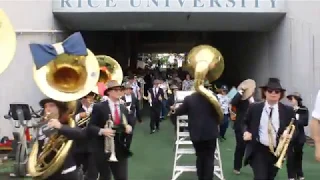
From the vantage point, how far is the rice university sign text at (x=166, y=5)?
13.9 meters

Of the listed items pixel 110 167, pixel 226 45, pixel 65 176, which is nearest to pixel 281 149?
Answer: pixel 110 167

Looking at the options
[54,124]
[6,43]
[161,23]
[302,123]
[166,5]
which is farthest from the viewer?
[161,23]

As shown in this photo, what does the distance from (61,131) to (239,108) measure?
198 inches

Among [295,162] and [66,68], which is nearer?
[66,68]

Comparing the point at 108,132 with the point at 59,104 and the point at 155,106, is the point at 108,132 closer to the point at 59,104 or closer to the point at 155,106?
the point at 59,104

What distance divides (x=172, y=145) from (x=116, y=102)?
6398 mm

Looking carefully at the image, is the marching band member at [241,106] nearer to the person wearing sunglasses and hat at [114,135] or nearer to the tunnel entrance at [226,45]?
the person wearing sunglasses and hat at [114,135]

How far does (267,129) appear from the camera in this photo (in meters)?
5.97

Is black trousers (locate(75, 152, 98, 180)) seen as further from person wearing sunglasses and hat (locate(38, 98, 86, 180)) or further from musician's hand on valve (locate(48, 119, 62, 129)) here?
musician's hand on valve (locate(48, 119, 62, 129))

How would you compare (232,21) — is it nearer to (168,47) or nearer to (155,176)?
(155,176)

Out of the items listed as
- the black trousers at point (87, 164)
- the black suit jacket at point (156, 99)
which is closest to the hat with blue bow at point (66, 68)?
the black trousers at point (87, 164)

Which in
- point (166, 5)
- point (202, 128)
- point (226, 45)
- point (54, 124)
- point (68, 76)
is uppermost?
point (166, 5)

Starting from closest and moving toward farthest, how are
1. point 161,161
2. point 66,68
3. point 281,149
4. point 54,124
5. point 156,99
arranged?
point 54,124
point 281,149
point 66,68
point 161,161
point 156,99

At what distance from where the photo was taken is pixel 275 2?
14070mm
